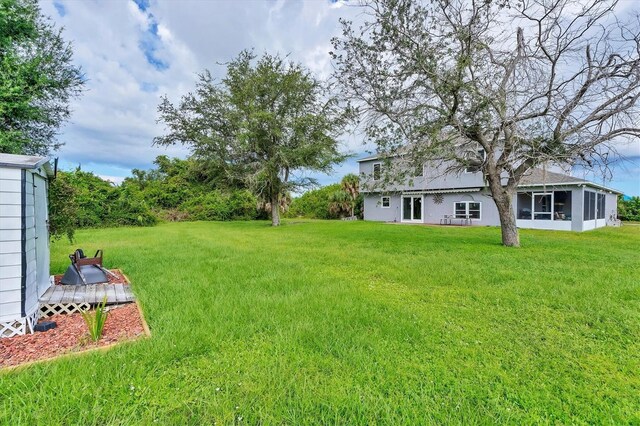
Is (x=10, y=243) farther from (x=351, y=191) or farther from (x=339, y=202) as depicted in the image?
(x=339, y=202)

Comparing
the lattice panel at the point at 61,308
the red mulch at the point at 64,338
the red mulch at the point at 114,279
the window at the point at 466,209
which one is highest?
the window at the point at 466,209

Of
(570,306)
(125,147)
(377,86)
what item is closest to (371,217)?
(377,86)

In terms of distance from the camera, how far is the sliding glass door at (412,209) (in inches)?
874

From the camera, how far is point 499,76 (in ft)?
29.0

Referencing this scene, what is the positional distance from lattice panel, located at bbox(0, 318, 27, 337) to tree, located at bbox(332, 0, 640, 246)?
832 centimetres

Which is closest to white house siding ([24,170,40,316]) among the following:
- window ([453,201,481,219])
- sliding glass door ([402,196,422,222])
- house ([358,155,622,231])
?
house ([358,155,622,231])

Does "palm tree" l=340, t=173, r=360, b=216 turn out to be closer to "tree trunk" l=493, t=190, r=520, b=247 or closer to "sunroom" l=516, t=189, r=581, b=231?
"sunroom" l=516, t=189, r=581, b=231

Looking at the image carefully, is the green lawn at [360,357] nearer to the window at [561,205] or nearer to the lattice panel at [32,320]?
the lattice panel at [32,320]

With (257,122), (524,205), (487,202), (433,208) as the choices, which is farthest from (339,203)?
(524,205)

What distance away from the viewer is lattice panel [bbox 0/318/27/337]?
11.3 ft

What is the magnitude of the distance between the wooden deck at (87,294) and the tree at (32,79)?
371cm

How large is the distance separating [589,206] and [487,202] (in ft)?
17.0

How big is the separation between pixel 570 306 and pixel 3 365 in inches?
263

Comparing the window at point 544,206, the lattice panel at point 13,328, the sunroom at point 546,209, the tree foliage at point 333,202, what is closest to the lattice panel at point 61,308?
the lattice panel at point 13,328
